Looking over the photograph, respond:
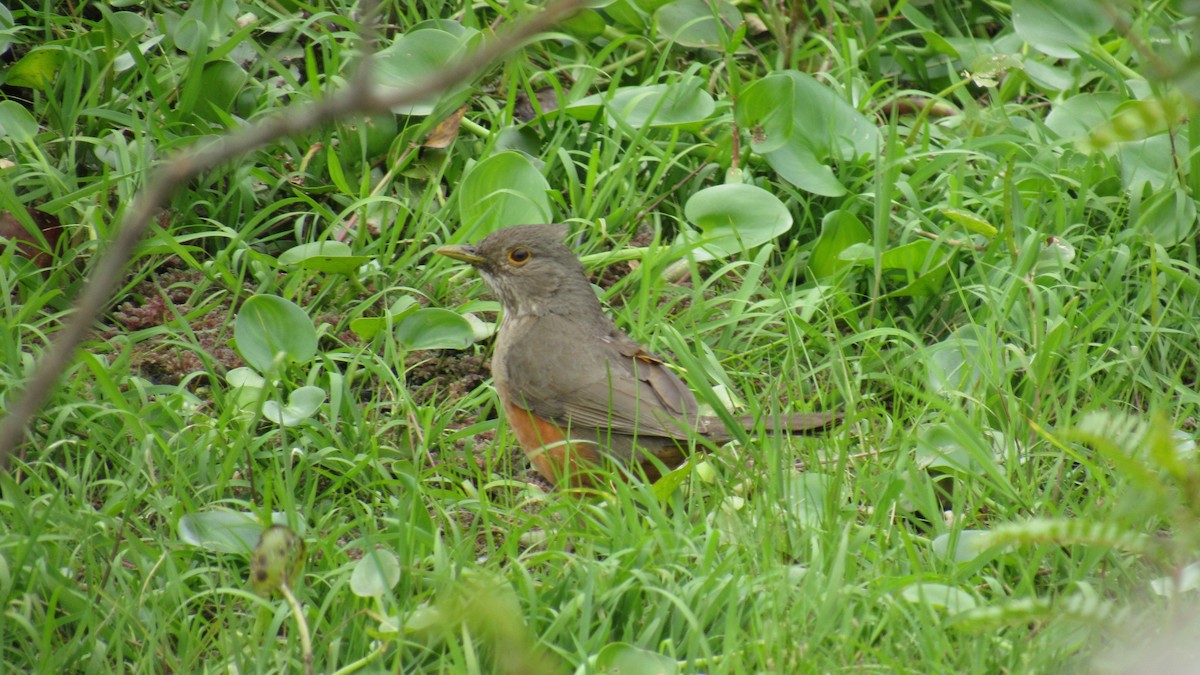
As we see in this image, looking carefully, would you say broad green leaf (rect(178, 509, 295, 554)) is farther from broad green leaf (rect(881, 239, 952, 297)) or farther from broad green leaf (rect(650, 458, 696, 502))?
broad green leaf (rect(881, 239, 952, 297))

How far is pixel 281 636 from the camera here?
371 cm

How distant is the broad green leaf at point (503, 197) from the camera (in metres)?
5.55

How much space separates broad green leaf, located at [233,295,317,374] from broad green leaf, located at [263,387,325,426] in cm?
14

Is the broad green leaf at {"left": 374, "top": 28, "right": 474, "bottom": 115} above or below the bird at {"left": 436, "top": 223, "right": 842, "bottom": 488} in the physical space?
above

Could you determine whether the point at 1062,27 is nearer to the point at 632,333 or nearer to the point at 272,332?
the point at 632,333

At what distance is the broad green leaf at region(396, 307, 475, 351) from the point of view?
16.6 ft

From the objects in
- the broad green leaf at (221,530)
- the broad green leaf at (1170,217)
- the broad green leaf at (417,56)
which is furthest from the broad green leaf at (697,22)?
the broad green leaf at (221,530)

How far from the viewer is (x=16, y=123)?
537 centimetres

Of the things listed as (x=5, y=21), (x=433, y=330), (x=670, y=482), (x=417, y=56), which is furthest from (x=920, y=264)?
(x=5, y=21)

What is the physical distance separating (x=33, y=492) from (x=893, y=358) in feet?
10.2

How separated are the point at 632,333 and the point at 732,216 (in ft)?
2.19

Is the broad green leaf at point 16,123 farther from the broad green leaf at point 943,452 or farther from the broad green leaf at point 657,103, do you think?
the broad green leaf at point 943,452

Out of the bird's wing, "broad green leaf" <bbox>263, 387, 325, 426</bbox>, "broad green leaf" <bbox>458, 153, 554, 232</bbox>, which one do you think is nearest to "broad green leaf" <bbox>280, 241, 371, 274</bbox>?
"broad green leaf" <bbox>458, 153, 554, 232</bbox>

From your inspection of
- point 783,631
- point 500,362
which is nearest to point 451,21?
point 500,362
